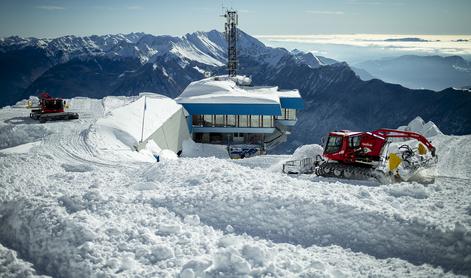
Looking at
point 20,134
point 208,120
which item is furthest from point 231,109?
point 20,134

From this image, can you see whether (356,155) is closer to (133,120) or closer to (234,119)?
(133,120)

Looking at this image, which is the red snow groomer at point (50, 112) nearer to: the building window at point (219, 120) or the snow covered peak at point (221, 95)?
the snow covered peak at point (221, 95)

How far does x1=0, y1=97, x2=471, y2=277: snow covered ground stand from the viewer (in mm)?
8523

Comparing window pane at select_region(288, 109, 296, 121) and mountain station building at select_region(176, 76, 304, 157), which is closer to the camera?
mountain station building at select_region(176, 76, 304, 157)

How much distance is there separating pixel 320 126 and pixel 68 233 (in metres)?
149

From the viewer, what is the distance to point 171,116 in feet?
102

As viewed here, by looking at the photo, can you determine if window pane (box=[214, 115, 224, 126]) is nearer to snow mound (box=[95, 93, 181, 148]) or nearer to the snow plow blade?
snow mound (box=[95, 93, 181, 148])

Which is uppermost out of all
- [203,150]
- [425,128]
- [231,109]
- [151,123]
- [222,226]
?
[231,109]

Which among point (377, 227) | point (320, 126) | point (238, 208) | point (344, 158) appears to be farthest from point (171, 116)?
point (320, 126)

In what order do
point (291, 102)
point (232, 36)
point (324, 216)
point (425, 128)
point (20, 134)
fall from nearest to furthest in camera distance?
point (324, 216) < point (20, 134) < point (425, 128) < point (291, 102) < point (232, 36)

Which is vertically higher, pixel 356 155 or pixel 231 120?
pixel 356 155

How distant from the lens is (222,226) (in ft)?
35.0

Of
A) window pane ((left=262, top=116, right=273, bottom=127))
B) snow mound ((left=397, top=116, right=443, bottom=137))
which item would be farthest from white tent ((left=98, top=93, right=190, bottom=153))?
snow mound ((left=397, top=116, right=443, bottom=137))

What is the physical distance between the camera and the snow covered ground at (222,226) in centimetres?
852
